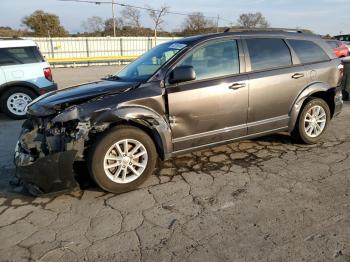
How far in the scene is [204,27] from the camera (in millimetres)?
55688

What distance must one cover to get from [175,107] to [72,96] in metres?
1.22

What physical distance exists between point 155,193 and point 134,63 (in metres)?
2.16

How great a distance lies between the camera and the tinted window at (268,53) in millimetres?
4535

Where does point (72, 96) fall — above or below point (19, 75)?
above

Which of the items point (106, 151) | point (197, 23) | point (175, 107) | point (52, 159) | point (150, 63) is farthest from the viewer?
point (197, 23)

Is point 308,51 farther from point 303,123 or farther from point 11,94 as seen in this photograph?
point 11,94

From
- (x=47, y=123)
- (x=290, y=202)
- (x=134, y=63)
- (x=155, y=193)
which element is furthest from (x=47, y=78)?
(x=290, y=202)

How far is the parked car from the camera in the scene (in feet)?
25.4

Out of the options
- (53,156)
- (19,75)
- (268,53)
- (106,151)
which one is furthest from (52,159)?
(19,75)

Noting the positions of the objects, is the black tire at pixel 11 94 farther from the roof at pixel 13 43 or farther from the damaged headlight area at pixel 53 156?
the damaged headlight area at pixel 53 156

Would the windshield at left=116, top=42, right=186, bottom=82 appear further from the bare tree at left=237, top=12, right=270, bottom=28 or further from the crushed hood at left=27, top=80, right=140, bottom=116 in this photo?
the bare tree at left=237, top=12, right=270, bottom=28

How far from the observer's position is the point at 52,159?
349 cm

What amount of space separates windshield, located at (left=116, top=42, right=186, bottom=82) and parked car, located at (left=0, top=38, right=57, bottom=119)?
393 cm

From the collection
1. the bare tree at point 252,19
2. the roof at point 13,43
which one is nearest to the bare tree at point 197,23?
the bare tree at point 252,19
